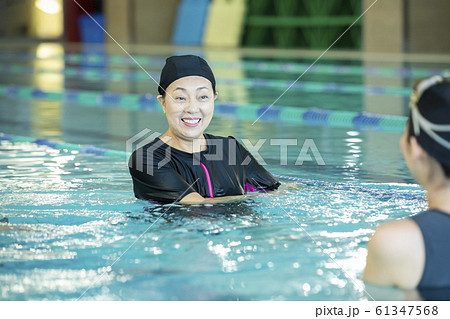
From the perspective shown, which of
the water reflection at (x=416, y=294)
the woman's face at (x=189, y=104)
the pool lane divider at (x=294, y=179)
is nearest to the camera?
the water reflection at (x=416, y=294)

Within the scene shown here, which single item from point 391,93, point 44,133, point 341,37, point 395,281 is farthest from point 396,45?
point 395,281

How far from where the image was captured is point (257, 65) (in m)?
15.0

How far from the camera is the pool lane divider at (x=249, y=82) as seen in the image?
1062cm

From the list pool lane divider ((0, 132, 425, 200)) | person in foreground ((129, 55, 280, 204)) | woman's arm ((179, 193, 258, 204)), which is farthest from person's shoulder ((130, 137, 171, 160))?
pool lane divider ((0, 132, 425, 200))

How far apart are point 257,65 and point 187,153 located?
11.2 m

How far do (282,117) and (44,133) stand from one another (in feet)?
8.08

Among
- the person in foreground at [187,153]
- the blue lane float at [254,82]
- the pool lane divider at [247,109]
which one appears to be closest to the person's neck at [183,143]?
the person in foreground at [187,153]

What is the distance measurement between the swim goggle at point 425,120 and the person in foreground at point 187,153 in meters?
1.64

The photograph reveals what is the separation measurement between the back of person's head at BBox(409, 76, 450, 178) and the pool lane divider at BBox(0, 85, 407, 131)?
17.2ft

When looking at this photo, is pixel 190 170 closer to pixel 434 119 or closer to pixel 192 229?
pixel 192 229

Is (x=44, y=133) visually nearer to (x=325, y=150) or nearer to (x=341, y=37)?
(x=325, y=150)

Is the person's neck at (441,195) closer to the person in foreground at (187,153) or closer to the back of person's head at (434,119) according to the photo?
the back of person's head at (434,119)

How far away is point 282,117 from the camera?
8367mm

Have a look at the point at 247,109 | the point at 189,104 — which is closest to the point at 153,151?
the point at 189,104
